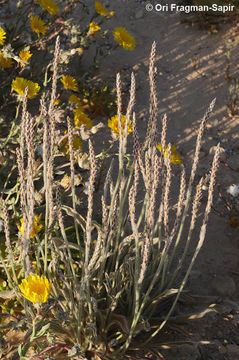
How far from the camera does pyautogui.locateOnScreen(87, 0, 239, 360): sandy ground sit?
2.53 meters

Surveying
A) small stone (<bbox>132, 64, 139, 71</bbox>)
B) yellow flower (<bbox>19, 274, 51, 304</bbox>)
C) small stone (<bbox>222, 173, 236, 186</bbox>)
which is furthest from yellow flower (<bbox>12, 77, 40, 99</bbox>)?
small stone (<bbox>132, 64, 139, 71</bbox>)

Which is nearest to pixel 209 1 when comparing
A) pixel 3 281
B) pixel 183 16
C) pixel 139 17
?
pixel 183 16

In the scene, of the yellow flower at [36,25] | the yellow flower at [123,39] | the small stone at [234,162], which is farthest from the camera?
the yellow flower at [123,39]

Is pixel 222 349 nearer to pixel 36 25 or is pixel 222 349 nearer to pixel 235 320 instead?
pixel 235 320

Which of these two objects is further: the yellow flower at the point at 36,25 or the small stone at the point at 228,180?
the small stone at the point at 228,180

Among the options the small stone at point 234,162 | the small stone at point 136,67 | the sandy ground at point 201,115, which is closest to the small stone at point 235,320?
the sandy ground at point 201,115

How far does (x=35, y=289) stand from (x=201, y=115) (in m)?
2.85

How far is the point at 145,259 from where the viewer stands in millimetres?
1749

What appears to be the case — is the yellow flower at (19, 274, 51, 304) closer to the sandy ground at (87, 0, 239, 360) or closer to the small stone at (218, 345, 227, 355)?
the sandy ground at (87, 0, 239, 360)

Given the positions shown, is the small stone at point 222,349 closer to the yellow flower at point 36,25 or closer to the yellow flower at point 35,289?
the yellow flower at point 35,289

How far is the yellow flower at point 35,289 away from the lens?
5.92 ft

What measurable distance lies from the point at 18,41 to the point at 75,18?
126 centimetres

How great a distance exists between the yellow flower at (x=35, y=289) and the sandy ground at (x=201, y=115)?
875 millimetres

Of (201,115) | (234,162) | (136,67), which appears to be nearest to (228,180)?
(234,162)
